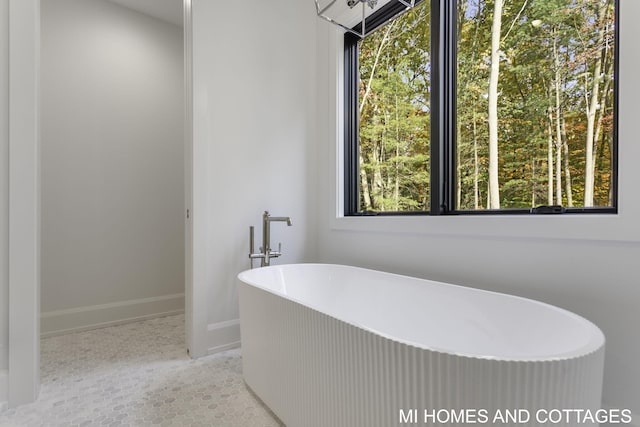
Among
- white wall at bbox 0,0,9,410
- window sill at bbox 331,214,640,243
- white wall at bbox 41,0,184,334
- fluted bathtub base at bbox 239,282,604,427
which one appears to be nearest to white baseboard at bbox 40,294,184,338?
white wall at bbox 41,0,184,334

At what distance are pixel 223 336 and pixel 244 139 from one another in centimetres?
133

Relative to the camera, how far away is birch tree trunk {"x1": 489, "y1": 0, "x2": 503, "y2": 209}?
5.35 ft

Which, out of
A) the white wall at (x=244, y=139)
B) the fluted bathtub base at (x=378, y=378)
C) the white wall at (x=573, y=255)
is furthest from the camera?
the white wall at (x=244, y=139)

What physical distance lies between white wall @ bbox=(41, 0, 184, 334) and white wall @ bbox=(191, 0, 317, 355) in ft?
3.17

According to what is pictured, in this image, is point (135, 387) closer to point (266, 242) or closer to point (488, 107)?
point (266, 242)

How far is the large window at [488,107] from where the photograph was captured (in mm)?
1339

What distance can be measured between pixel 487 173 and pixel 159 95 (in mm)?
2613

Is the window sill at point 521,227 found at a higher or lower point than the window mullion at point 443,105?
lower

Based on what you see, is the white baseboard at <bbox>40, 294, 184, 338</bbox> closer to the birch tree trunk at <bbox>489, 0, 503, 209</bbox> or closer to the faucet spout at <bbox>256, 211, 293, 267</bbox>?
the faucet spout at <bbox>256, 211, 293, 267</bbox>

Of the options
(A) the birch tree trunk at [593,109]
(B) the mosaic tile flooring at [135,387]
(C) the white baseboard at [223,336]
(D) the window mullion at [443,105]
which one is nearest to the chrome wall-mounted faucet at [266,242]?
(C) the white baseboard at [223,336]

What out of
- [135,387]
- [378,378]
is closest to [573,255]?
[378,378]

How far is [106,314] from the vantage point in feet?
8.30

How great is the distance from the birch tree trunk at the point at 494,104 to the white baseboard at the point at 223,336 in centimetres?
174

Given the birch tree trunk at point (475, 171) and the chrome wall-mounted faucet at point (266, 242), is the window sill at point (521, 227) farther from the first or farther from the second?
the chrome wall-mounted faucet at point (266, 242)
